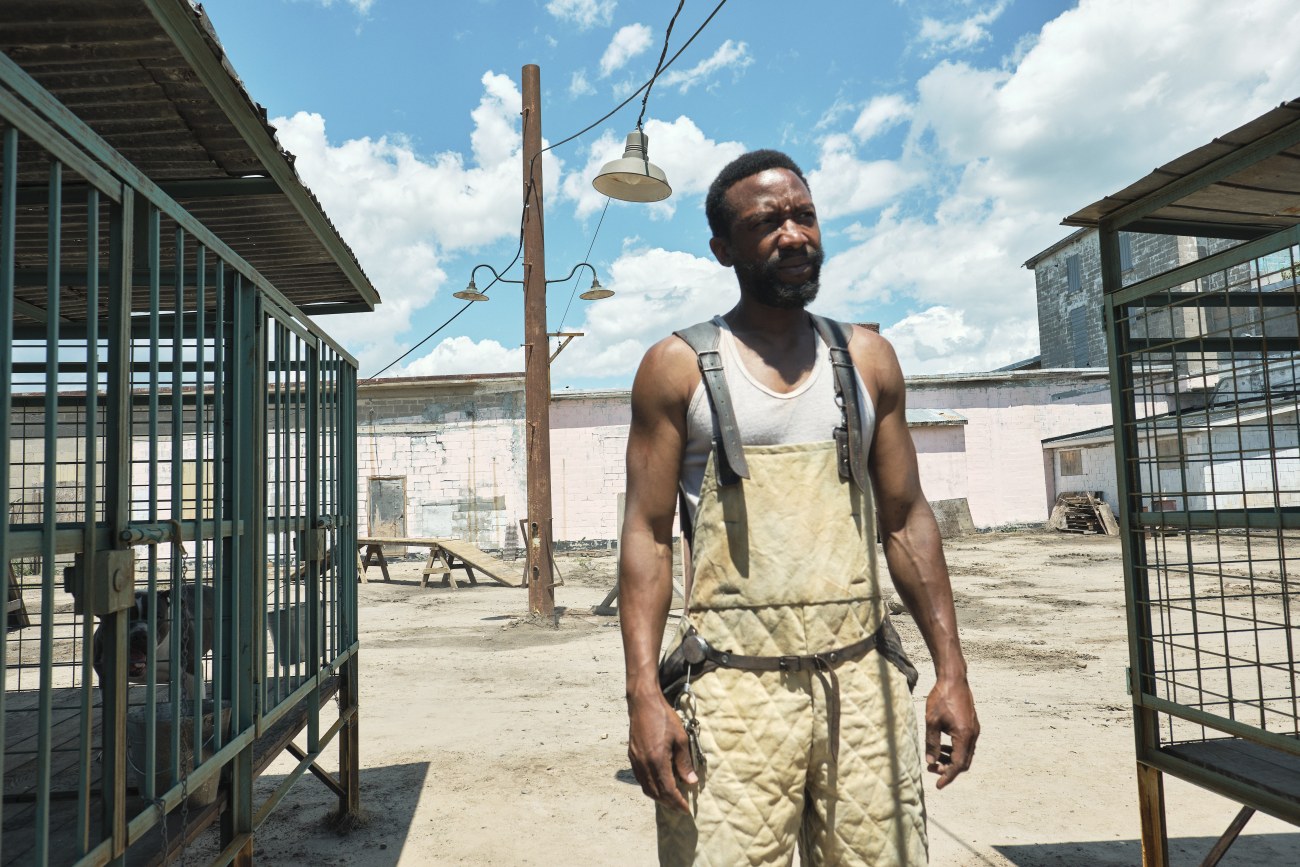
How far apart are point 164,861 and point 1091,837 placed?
373cm

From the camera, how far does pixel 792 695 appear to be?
6.68 feet

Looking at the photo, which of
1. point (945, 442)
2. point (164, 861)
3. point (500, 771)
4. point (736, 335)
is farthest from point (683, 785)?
point (945, 442)

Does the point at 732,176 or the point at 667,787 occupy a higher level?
the point at 732,176

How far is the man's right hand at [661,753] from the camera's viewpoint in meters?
1.95

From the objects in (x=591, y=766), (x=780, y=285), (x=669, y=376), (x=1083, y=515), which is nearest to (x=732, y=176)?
(x=780, y=285)

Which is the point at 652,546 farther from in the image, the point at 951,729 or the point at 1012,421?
the point at 1012,421

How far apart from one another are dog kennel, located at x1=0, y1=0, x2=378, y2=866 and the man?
1.13 m

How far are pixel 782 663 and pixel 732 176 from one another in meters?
1.22

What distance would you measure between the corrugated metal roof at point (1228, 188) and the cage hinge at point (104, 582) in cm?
325

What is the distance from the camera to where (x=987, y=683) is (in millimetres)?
7043

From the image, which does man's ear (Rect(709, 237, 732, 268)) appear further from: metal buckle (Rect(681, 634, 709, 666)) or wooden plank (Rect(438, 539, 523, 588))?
wooden plank (Rect(438, 539, 523, 588))

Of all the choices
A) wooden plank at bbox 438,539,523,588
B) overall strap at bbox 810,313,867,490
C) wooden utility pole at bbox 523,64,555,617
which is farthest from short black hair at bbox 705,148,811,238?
wooden plank at bbox 438,539,523,588

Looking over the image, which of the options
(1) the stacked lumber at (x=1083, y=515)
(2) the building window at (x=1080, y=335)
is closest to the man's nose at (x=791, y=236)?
(1) the stacked lumber at (x=1083, y=515)

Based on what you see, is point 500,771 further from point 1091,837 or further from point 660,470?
point 660,470
